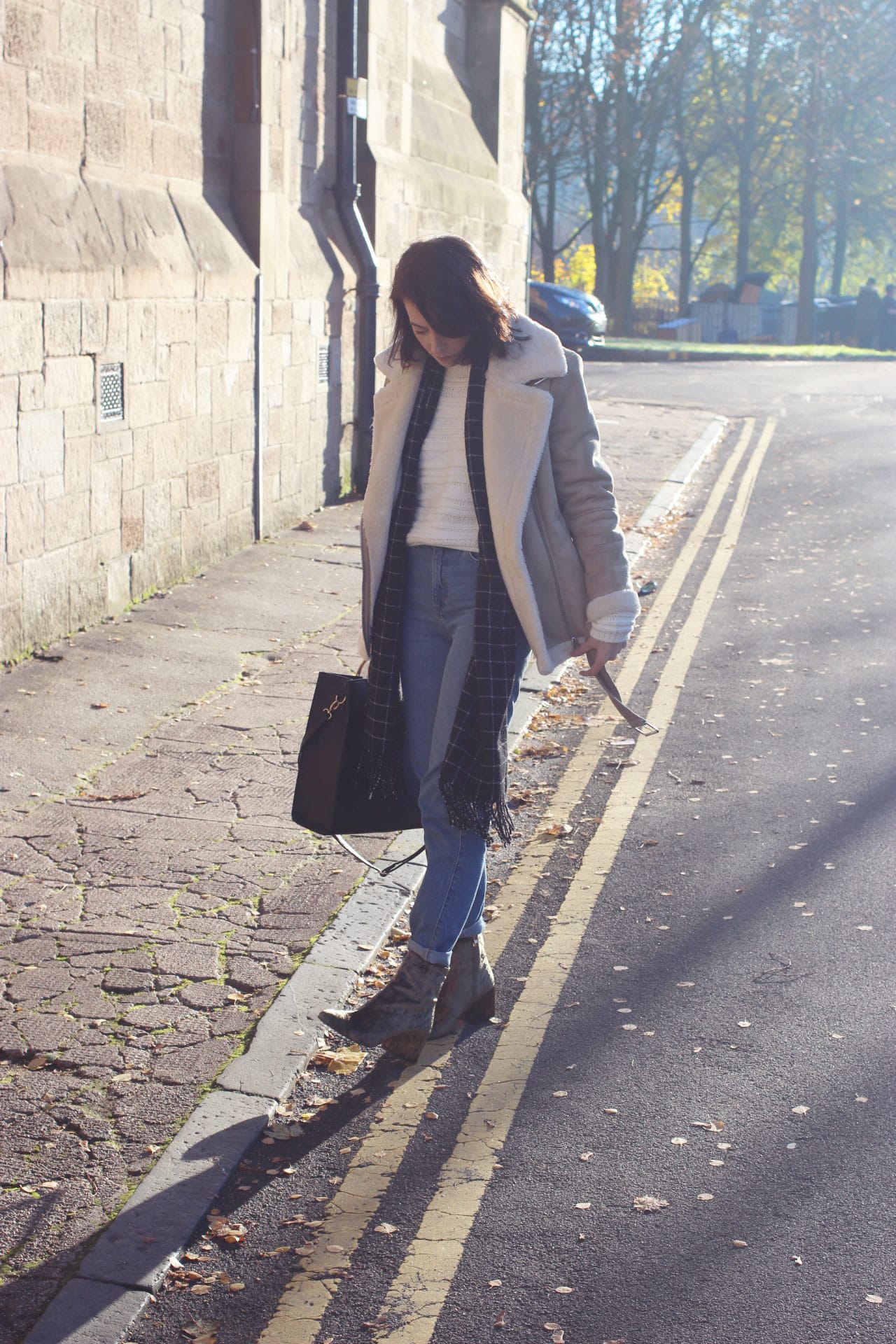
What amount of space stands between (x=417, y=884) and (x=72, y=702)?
2.68 metres

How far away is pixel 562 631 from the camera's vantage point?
12.2ft

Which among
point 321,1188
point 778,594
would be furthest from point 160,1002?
point 778,594

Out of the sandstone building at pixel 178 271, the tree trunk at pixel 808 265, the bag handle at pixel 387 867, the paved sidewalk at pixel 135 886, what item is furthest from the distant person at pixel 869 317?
the bag handle at pixel 387 867

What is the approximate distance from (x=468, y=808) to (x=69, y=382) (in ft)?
16.5

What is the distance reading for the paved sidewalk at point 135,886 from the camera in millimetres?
3314

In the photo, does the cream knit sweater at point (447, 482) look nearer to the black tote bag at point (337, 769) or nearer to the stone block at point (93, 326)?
the black tote bag at point (337, 769)

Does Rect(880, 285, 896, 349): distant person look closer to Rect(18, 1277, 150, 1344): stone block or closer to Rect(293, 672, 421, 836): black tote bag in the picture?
Rect(293, 672, 421, 836): black tote bag

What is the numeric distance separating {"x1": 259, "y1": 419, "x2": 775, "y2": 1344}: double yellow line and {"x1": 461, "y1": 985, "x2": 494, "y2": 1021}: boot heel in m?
0.07

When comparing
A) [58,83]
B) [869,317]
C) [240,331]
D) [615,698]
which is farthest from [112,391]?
[869,317]

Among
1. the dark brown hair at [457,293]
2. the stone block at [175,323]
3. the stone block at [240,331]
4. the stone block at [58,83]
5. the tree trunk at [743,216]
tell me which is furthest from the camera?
the tree trunk at [743,216]

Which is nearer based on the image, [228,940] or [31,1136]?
[31,1136]

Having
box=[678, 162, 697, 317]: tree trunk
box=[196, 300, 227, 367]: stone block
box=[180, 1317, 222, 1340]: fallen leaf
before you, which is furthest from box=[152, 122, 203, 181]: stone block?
box=[678, 162, 697, 317]: tree trunk

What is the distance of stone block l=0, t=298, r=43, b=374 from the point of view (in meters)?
7.09

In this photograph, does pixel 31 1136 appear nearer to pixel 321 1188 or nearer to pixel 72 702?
pixel 321 1188
